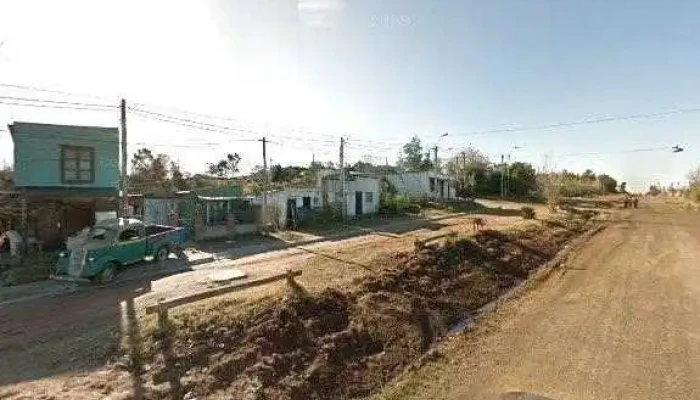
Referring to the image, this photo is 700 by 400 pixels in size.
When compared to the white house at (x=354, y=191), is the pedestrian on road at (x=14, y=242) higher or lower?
lower

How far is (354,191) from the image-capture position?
40.9 meters

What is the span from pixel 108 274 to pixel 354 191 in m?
26.4

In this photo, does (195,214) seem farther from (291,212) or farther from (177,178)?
(177,178)

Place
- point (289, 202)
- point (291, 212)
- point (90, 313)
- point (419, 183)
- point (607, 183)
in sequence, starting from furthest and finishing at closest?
1. point (607, 183)
2. point (419, 183)
3. point (289, 202)
4. point (291, 212)
5. point (90, 313)

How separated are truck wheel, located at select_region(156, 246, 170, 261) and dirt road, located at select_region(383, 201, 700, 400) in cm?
1408

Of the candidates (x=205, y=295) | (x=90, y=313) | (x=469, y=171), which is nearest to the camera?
(x=205, y=295)

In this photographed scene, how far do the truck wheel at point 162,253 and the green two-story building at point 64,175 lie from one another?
6.49 m

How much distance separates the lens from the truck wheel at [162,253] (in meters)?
19.5

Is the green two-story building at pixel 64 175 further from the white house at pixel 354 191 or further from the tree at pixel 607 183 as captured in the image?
the tree at pixel 607 183

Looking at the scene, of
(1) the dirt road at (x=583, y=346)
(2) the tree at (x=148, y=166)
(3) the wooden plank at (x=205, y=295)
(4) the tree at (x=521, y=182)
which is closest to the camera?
(1) the dirt road at (x=583, y=346)

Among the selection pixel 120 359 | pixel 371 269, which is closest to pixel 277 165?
pixel 371 269

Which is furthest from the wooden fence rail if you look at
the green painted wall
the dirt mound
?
the green painted wall

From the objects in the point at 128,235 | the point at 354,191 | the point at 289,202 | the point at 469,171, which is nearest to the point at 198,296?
the point at 128,235

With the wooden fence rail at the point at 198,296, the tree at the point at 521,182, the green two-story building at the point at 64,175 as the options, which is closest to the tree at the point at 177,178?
the green two-story building at the point at 64,175
